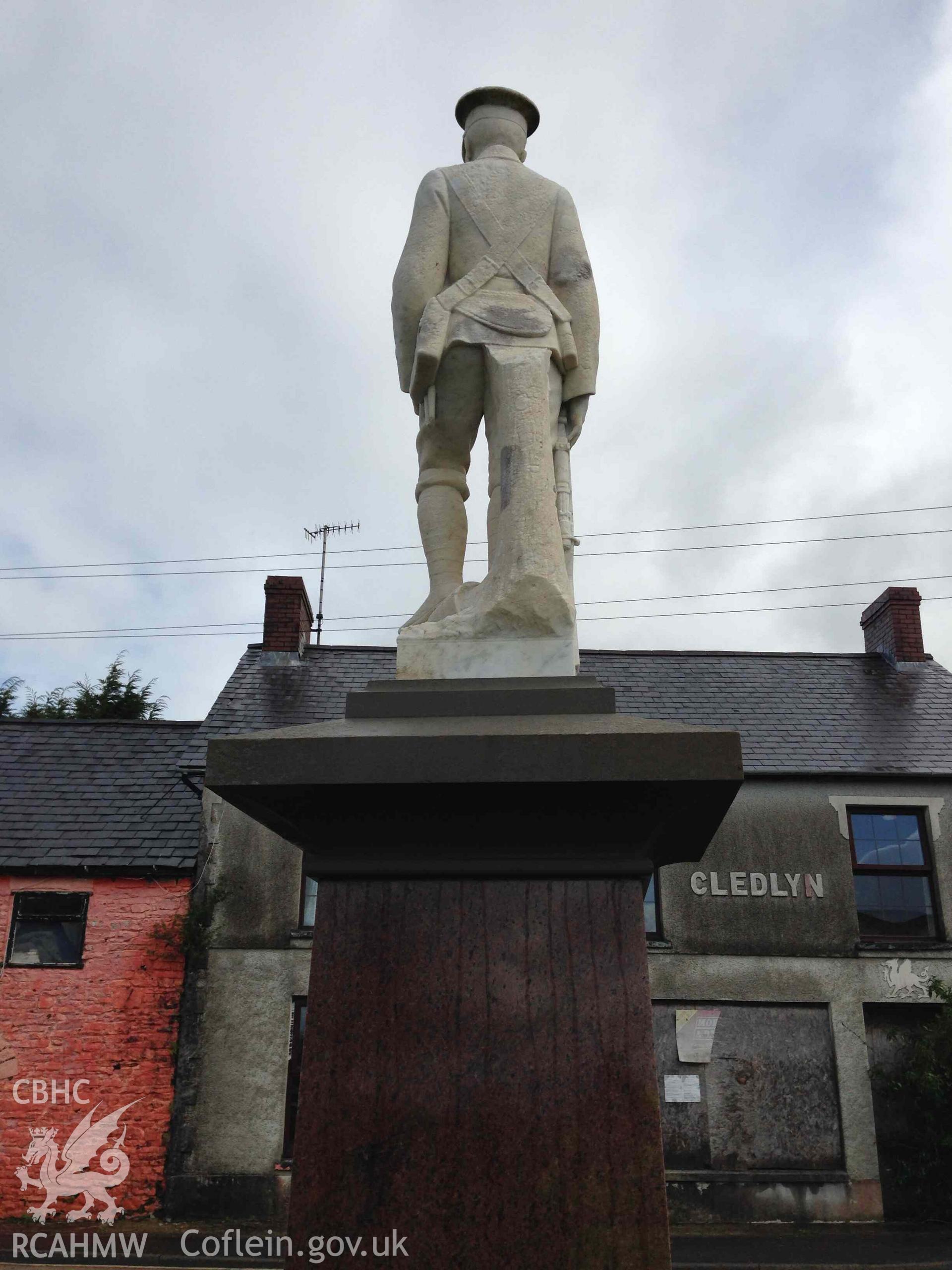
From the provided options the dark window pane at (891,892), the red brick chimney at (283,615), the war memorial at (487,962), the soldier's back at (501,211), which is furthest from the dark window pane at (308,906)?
the war memorial at (487,962)

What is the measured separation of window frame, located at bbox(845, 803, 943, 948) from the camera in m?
12.9

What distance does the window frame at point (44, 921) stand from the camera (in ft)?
39.7

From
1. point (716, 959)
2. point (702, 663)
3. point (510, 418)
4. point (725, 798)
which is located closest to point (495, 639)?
point (510, 418)

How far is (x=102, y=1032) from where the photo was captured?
11867mm

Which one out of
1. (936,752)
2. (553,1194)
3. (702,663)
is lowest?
(553,1194)

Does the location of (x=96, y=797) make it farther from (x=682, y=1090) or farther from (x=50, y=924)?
(x=682, y=1090)

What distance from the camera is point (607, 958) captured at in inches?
97.0

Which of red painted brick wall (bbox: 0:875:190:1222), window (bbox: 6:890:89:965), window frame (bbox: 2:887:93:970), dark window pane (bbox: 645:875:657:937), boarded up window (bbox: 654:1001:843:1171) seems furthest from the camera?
dark window pane (bbox: 645:875:657:937)

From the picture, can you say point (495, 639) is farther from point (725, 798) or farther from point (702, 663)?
point (702, 663)

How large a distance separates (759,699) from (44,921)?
10.3 meters

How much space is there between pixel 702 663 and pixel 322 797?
14197 mm

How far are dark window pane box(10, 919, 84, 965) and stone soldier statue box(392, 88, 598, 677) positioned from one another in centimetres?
1046

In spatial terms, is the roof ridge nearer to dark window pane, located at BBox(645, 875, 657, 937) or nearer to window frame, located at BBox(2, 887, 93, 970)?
window frame, located at BBox(2, 887, 93, 970)

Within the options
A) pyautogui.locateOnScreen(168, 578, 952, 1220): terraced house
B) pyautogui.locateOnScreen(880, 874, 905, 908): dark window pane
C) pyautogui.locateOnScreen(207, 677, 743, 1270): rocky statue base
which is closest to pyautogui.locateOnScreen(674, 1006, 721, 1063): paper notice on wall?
pyautogui.locateOnScreen(168, 578, 952, 1220): terraced house
